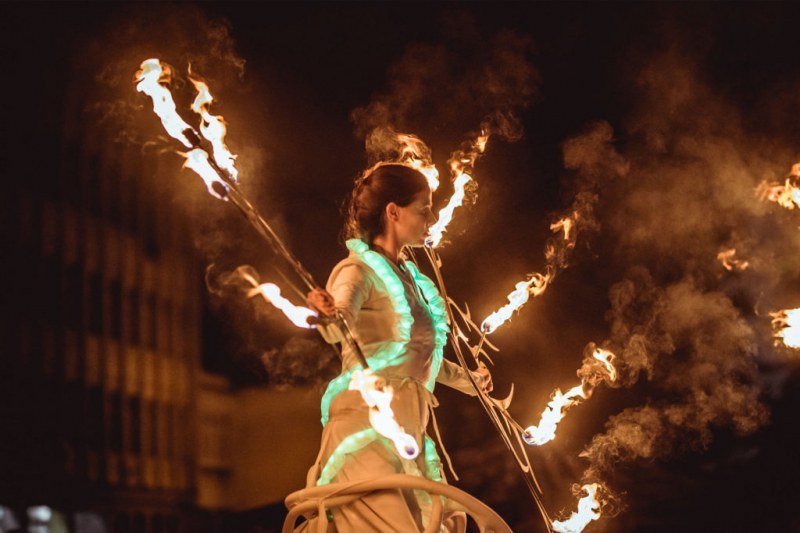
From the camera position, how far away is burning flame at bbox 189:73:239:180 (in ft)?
11.0

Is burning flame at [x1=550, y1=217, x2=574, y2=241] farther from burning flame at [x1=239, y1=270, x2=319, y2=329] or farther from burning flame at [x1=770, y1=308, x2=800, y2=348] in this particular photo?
burning flame at [x1=239, y1=270, x2=319, y2=329]

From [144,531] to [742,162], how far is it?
17.1 meters

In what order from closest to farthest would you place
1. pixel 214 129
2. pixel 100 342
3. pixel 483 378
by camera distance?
→ 1. pixel 214 129
2. pixel 483 378
3. pixel 100 342

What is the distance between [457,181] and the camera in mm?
4371

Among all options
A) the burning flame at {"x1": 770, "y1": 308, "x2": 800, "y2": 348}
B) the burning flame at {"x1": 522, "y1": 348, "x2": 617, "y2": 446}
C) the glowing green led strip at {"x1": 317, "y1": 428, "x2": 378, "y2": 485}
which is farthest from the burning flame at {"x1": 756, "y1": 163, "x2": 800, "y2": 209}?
the glowing green led strip at {"x1": 317, "y1": 428, "x2": 378, "y2": 485}

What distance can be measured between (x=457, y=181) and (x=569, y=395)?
3.46 feet

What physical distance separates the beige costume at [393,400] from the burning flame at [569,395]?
66cm

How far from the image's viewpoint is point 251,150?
5.73m

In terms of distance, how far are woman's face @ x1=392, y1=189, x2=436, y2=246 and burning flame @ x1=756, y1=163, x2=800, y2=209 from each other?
2555mm

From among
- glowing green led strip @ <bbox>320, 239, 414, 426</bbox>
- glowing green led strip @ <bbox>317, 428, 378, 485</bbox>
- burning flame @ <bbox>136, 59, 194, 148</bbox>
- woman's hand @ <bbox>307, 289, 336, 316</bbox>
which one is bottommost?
glowing green led strip @ <bbox>317, 428, 378, 485</bbox>

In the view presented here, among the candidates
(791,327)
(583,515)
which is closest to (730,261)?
(791,327)

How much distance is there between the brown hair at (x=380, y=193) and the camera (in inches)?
137

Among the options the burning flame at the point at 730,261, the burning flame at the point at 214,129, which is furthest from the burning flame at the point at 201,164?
the burning flame at the point at 730,261

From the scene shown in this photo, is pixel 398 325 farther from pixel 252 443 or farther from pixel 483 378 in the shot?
pixel 252 443
